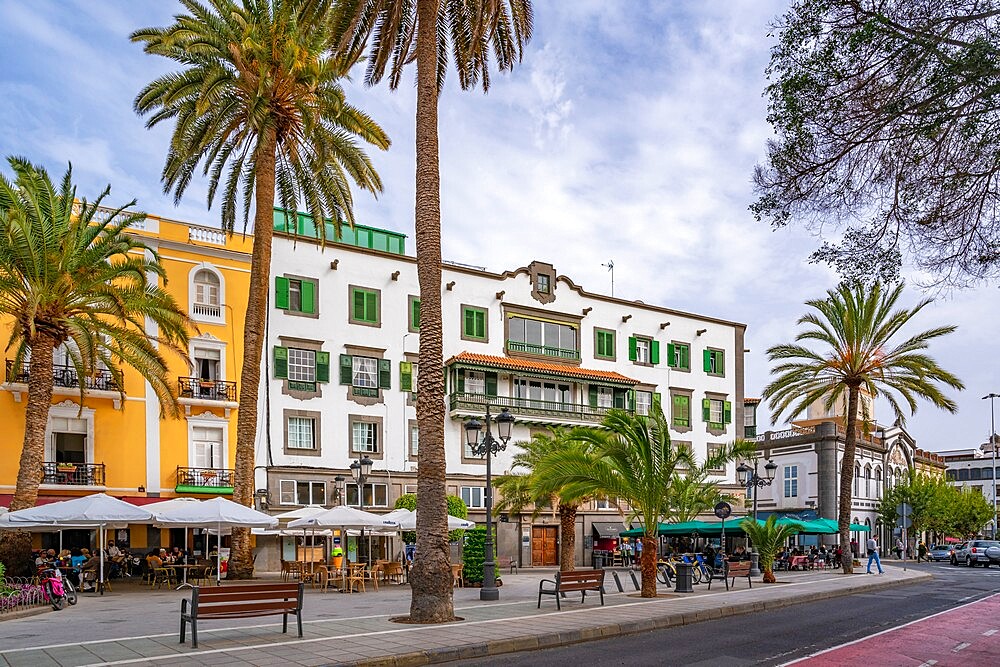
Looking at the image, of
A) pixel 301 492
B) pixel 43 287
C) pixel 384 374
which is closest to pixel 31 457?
pixel 43 287

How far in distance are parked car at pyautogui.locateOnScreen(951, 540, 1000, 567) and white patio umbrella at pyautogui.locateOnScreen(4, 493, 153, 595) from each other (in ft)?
150

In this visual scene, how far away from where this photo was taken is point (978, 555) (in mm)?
52344

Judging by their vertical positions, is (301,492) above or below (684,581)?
above

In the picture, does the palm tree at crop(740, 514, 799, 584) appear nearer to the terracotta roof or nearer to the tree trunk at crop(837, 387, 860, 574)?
the tree trunk at crop(837, 387, 860, 574)

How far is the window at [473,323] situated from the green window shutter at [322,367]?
7724mm

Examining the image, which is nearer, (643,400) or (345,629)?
(345,629)

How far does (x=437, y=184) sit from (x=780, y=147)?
8821 millimetres

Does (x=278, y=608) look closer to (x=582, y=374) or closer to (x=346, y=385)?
(x=346, y=385)

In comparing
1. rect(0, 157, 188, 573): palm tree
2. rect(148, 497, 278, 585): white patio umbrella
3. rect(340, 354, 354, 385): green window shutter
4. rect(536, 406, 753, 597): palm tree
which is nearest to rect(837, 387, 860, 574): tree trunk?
rect(536, 406, 753, 597): palm tree

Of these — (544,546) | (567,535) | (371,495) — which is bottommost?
(544,546)

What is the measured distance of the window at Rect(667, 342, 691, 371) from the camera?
178 ft

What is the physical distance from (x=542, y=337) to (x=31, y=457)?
28.2 metres

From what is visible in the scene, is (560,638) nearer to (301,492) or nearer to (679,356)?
(301,492)

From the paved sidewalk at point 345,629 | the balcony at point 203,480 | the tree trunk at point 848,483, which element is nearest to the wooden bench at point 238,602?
the paved sidewalk at point 345,629
